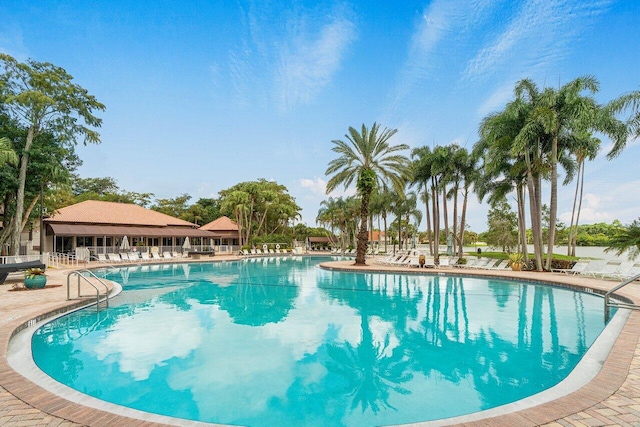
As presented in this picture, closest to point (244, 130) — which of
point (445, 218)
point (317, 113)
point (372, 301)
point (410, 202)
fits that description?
point (317, 113)

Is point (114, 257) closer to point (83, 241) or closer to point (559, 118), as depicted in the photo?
point (83, 241)

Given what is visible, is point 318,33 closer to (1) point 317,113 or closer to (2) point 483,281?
(1) point 317,113

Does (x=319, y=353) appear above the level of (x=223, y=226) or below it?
below

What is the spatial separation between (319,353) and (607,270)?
55.2 ft

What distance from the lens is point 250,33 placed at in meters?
20.0

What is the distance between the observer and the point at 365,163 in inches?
939

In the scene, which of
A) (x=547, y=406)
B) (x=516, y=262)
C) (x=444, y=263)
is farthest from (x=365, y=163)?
(x=547, y=406)

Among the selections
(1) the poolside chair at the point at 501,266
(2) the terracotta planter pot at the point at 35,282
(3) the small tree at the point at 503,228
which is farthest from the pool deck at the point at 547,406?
(3) the small tree at the point at 503,228

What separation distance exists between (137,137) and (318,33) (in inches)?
693

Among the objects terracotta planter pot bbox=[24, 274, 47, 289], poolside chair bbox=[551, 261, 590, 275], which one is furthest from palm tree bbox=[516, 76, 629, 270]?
terracotta planter pot bbox=[24, 274, 47, 289]

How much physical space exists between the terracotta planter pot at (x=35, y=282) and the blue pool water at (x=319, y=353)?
294 cm

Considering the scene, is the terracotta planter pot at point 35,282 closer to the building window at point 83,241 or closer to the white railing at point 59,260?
the white railing at point 59,260

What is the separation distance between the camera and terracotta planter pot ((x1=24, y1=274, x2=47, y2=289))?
12.0 meters

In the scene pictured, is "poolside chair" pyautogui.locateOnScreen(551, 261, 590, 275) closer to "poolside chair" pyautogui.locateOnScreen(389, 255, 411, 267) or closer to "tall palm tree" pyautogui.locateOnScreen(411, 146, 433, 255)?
"poolside chair" pyautogui.locateOnScreen(389, 255, 411, 267)
